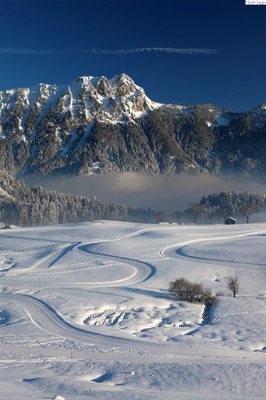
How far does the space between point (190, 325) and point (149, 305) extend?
760 cm

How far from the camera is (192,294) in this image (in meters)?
51.1

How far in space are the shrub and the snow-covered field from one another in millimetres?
1445

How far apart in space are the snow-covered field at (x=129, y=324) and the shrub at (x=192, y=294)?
1445mm

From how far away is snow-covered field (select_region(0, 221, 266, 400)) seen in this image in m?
21.9

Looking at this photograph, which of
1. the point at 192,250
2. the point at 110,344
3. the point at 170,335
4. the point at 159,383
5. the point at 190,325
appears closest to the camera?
the point at 159,383

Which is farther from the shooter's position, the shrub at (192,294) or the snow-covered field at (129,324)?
the shrub at (192,294)

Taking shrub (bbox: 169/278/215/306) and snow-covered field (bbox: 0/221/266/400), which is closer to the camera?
snow-covered field (bbox: 0/221/266/400)

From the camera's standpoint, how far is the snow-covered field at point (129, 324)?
21906 millimetres

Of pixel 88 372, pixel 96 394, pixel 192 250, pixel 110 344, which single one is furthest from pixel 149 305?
pixel 192 250

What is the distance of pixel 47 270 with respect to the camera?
2670 inches

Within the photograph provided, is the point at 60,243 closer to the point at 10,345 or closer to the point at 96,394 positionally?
the point at 10,345

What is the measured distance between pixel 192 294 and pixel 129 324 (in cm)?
1542

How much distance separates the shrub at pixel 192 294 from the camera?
50.5 metres

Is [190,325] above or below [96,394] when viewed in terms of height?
below
